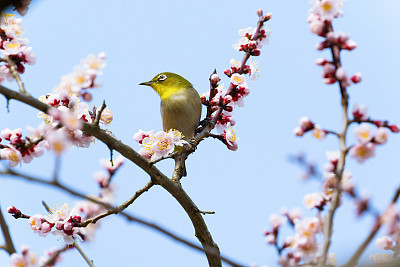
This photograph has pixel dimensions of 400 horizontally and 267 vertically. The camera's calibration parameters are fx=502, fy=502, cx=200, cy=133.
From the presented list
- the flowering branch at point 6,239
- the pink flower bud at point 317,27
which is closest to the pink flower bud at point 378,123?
the pink flower bud at point 317,27

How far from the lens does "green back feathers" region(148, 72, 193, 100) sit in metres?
6.28

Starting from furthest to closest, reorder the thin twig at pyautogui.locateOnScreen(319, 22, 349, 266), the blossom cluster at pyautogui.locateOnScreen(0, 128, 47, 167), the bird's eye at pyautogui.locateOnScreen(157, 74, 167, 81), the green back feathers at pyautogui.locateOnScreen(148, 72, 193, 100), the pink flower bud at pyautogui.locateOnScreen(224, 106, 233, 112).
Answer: the bird's eye at pyautogui.locateOnScreen(157, 74, 167, 81)
the green back feathers at pyautogui.locateOnScreen(148, 72, 193, 100)
the pink flower bud at pyautogui.locateOnScreen(224, 106, 233, 112)
the blossom cluster at pyautogui.locateOnScreen(0, 128, 47, 167)
the thin twig at pyautogui.locateOnScreen(319, 22, 349, 266)

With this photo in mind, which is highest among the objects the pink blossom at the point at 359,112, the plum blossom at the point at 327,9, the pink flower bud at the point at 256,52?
the pink flower bud at the point at 256,52

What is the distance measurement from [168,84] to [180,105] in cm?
81

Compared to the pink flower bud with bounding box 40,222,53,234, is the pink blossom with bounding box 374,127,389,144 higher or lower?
higher

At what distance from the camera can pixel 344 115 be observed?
96.0 inches

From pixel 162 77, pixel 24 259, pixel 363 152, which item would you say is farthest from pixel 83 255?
pixel 162 77

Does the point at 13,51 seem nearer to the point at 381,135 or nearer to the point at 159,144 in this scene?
the point at 159,144

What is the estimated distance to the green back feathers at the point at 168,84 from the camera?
247 inches

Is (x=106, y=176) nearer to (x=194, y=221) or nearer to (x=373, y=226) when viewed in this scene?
(x=194, y=221)

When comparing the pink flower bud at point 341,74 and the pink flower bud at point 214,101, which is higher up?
the pink flower bud at point 214,101

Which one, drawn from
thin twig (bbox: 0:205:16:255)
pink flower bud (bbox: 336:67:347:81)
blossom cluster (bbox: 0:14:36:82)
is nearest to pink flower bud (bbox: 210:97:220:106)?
blossom cluster (bbox: 0:14:36:82)

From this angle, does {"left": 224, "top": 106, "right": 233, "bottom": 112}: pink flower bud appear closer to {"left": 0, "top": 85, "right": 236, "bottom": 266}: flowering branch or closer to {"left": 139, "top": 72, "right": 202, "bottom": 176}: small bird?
{"left": 0, "top": 85, "right": 236, "bottom": 266}: flowering branch

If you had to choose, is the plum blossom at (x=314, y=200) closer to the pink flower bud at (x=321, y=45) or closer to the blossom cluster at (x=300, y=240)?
the blossom cluster at (x=300, y=240)
